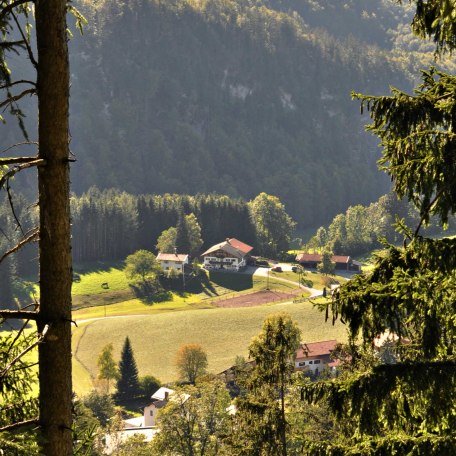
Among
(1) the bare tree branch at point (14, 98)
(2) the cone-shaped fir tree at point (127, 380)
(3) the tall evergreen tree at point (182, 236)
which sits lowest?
A: (2) the cone-shaped fir tree at point (127, 380)

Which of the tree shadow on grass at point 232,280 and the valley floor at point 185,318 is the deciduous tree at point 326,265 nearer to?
the valley floor at point 185,318

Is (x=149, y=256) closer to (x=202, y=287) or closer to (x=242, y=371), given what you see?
(x=202, y=287)

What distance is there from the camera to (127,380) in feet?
250

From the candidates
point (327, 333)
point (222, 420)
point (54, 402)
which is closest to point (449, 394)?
point (54, 402)

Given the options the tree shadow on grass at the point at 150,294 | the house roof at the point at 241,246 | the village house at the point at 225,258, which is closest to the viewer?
the tree shadow on grass at the point at 150,294

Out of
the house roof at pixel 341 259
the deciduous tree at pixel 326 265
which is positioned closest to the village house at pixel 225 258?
the deciduous tree at pixel 326 265

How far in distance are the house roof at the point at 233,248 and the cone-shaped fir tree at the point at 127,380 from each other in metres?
65.1

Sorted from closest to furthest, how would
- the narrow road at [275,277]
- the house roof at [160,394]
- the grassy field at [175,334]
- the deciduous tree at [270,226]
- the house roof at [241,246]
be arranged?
the house roof at [160,394] < the grassy field at [175,334] < the narrow road at [275,277] < the house roof at [241,246] < the deciduous tree at [270,226]

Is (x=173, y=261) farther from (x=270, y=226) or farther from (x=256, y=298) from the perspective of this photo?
(x=270, y=226)

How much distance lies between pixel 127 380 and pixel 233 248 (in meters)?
68.5

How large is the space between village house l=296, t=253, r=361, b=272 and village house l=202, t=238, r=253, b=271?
1311cm

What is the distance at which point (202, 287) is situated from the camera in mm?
128625

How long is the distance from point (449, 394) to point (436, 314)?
100cm

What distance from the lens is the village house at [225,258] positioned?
139 metres
